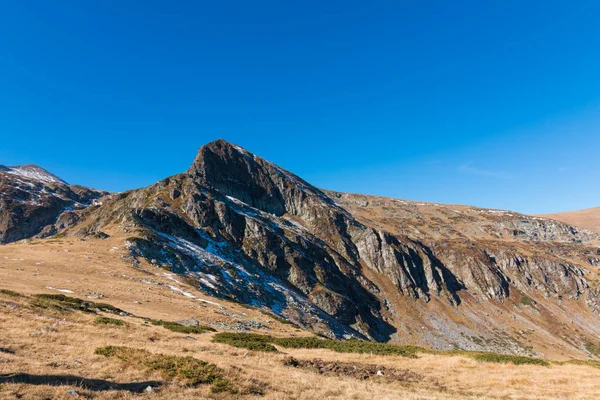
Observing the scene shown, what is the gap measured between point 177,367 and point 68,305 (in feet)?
78.9

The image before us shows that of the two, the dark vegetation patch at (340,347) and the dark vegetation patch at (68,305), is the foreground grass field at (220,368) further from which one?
the dark vegetation patch at (68,305)

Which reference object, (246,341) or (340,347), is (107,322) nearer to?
(246,341)

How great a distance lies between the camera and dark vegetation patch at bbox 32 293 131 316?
95.9 feet

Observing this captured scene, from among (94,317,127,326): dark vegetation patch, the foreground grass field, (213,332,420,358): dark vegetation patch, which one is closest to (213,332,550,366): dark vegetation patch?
(213,332,420,358): dark vegetation patch

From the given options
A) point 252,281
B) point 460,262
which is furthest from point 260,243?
point 460,262

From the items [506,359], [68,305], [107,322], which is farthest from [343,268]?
[107,322]

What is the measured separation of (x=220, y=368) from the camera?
16.3 meters

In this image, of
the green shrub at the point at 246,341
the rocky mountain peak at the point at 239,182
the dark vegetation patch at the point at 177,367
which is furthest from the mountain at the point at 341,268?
the dark vegetation patch at the point at 177,367

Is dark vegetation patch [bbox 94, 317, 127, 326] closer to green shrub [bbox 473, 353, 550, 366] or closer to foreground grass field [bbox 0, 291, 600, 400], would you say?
foreground grass field [bbox 0, 291, 600, 400]

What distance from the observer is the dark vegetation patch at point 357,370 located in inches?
784

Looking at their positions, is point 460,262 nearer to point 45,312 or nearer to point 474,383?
point 474,383

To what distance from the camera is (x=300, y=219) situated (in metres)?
181

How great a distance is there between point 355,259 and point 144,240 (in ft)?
331

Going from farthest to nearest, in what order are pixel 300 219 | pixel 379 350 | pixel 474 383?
pixel 300 219, pixel 379 350, pixel 474 383
